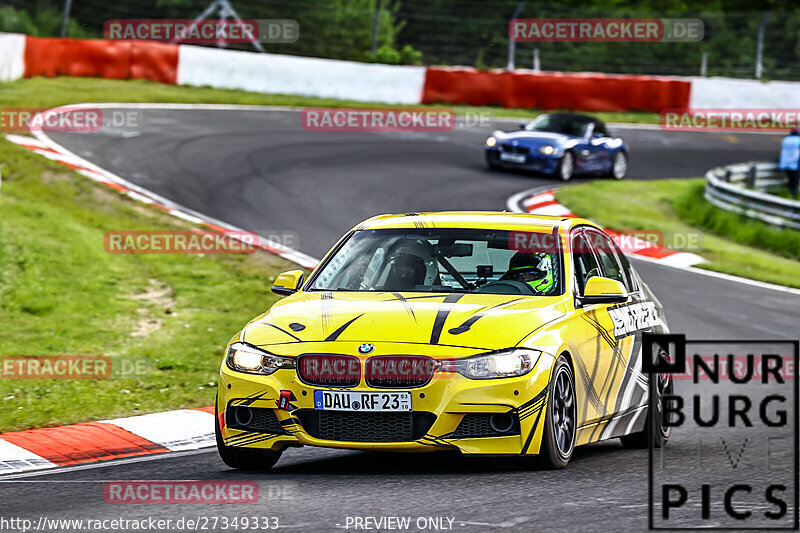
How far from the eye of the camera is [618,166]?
25203 mm

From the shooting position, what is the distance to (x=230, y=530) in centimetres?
519

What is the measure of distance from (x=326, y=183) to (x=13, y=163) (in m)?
5.01

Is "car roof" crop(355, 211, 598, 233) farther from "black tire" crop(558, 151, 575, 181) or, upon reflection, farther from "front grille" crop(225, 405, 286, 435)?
"black tire" crop(558, 151, 575, 181)

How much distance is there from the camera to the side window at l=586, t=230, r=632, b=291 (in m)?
8.09

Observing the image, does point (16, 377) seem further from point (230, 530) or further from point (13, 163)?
point (13, 163)

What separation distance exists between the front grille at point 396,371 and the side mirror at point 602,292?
4.37 ft

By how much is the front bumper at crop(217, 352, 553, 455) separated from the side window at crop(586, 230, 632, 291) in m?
1.83

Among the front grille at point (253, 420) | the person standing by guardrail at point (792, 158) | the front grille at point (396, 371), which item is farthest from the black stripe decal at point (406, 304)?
the person standing by guardrail at point (792, 158)

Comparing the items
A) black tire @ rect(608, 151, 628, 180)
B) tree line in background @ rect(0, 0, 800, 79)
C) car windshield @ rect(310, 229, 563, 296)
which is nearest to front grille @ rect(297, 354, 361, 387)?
car windshield @ rect(310, 229, 563, 296)

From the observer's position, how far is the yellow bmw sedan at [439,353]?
245 inches

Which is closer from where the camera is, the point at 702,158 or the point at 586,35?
the point at 702,158

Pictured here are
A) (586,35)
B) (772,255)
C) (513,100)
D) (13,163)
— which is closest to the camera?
(13,163)

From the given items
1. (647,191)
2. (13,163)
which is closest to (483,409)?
(13,163)

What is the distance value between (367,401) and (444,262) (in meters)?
1.59
